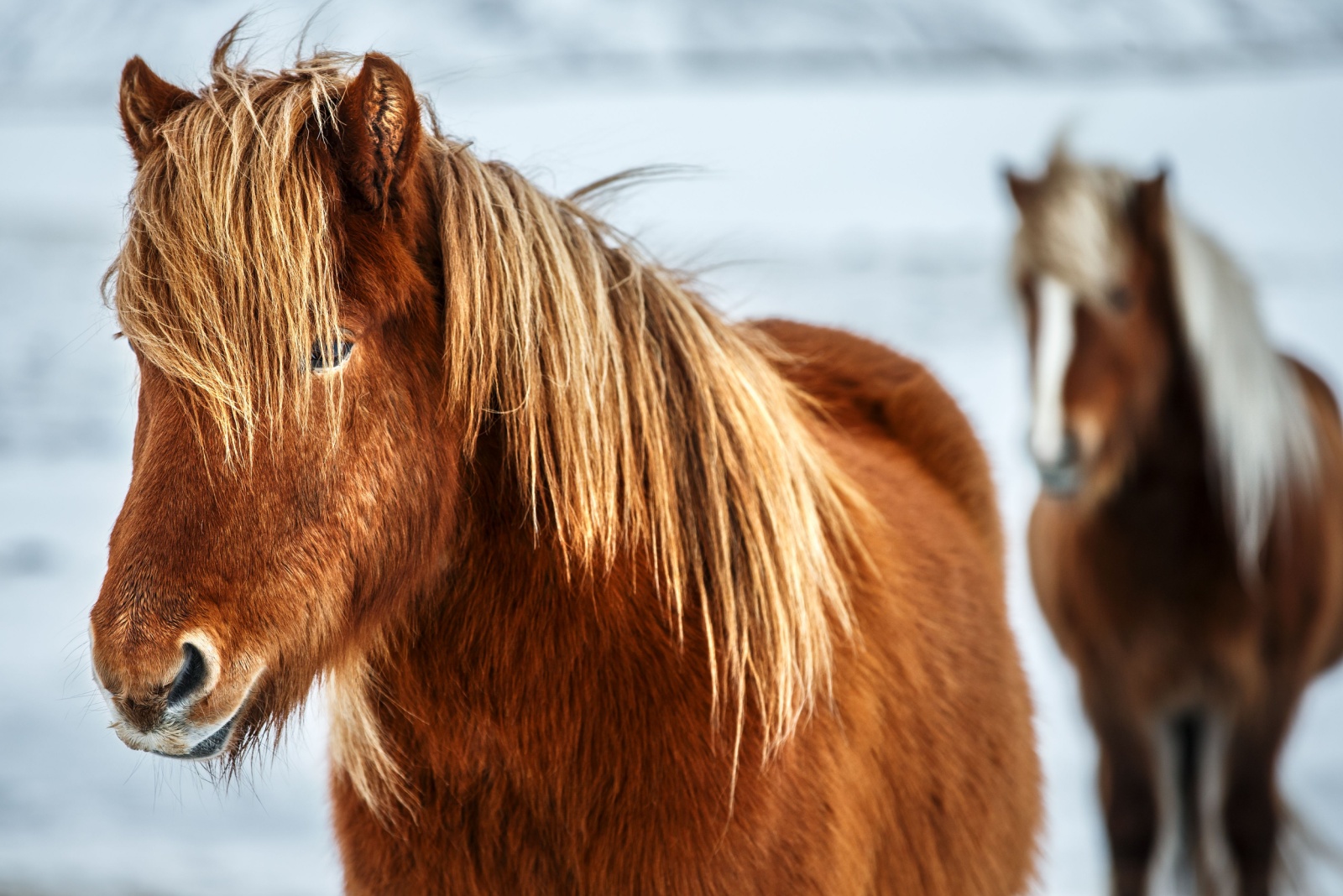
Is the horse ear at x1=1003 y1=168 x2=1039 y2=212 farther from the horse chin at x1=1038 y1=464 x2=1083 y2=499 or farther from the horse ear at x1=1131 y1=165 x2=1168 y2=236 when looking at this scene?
the horse chin at x1=1038 y1=464 x2=1083 y2=499

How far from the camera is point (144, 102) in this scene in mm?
1036

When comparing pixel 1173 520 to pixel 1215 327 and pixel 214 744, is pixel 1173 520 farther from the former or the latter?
pixel 214 744

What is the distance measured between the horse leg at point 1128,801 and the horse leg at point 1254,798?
0.16 meters

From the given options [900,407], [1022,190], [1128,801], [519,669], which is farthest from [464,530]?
[1128,801]

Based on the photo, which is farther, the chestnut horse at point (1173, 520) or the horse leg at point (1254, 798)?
the horse leg at point (1254, 798)

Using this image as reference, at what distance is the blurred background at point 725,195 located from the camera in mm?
2748

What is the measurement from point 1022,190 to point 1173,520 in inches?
30.3

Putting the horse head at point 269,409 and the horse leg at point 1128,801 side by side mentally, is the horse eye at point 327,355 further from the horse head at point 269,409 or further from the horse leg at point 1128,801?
the horse leg at point 1128,801

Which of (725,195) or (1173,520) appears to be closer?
(1173,520)

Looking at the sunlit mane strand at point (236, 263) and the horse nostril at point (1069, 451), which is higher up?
the horse nostril at point (1069, 451)

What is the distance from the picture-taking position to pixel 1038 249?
2.18 metres

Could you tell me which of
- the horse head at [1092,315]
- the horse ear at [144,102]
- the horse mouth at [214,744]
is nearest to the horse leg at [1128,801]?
the horse head at [1092,315]

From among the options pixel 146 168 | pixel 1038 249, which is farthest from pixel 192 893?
pixel 1038 249

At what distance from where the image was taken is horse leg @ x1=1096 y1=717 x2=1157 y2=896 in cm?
241
